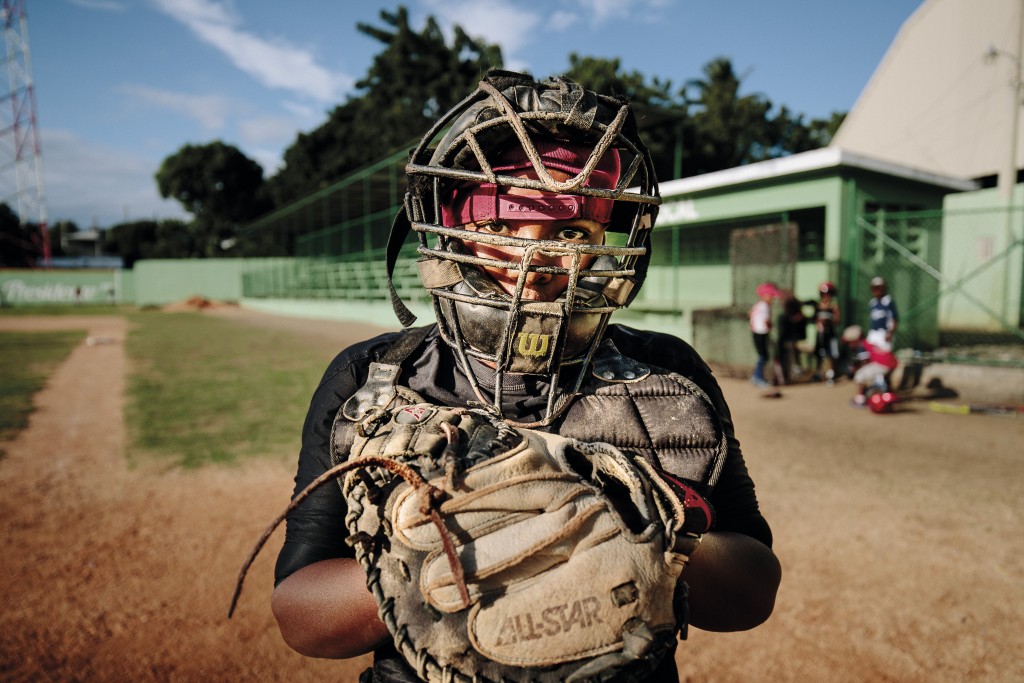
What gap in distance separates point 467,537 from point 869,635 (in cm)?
313

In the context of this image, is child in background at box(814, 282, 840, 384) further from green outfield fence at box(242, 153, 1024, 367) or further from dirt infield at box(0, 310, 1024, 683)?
dirt infield at box(0, 310, 1024, 683)

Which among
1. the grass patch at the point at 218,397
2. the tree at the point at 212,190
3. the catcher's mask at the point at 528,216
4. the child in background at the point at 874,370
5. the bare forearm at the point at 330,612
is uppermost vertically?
the tree at the point at 212,190

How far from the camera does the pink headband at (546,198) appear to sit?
5.05ft

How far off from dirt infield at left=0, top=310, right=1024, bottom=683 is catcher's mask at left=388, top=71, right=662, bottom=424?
2276mm

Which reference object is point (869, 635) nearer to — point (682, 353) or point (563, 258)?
point (682, 353)

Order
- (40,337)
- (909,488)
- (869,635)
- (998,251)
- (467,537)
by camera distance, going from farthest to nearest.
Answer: (40,337) < (998,251) < (909,488) < (869,635) < (467,537)

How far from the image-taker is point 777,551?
4156 millimetres

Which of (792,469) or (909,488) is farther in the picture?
(792,469)

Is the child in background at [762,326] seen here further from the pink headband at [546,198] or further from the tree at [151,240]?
the tree at [151,240]

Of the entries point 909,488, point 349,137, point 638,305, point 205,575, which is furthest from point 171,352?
point 349,137

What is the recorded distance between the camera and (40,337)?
19250 mm

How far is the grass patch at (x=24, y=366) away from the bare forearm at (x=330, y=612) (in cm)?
701

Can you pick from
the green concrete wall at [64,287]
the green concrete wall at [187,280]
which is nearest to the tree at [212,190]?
the green concrete wall at [187,280]

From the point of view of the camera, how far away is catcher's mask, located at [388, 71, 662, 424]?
142 cm
